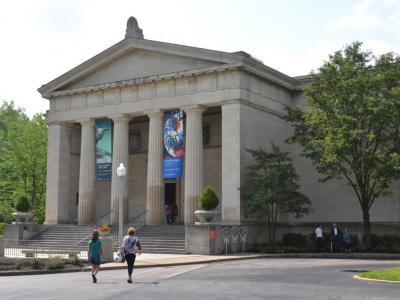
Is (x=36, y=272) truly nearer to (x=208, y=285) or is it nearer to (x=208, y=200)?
(x=208, y=285)

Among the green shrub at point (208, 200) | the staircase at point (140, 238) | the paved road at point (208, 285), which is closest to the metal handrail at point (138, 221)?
the staircase at point (140, 238)

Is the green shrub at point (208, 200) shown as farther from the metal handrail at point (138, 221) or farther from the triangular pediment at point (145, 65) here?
the triangular pediment at point (145, 65)

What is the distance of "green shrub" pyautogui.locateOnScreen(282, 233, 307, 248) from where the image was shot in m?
38.9

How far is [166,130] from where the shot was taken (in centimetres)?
4122

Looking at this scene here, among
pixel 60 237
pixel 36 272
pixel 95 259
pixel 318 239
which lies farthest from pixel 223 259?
pixel 60 237

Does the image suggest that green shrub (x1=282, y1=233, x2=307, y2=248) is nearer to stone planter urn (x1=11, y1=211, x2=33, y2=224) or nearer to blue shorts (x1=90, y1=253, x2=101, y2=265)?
stone planter urn (x1=11, y1=211, x2=33, y2=224)

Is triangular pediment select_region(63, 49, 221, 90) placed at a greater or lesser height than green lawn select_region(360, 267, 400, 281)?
greater

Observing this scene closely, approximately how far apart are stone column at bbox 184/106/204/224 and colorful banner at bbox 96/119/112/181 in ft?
21.4

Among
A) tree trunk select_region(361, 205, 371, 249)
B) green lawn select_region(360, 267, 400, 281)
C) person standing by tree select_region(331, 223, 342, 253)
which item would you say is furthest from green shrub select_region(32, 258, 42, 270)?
tree trunk select_region(361, 205, 371, 249)

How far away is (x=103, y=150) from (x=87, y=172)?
2059mm

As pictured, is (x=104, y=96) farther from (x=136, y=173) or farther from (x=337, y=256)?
(x=337, y=256)

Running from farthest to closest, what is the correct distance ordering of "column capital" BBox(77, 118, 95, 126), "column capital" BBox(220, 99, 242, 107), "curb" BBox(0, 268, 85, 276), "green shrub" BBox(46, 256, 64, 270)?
1. "column capital" BBox(77, 118, 95, 126)
2. "column capital" BBox(220, 99, 242, 107)
3. "green shrub" BBox(46, 256, 64, 270)
4. "curb" BBox(0, 268, 85, 276)

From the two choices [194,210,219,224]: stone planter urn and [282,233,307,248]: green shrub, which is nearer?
[194,210,219,224]: stone planter urn

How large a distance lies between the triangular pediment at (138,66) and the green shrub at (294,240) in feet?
37.4
